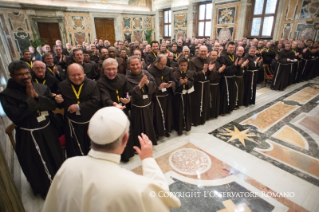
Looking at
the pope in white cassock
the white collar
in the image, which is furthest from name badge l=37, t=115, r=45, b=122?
the white collar

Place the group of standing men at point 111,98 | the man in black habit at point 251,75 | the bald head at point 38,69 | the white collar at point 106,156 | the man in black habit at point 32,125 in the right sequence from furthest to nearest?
1. the man in black habit at point 251,75
2. the bald head at point 38,69
3. the group of standing men at point 111,98
4. the man in black habit at point 32,125
5. the white collar at point 106,156

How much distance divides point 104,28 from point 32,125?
15174 mm

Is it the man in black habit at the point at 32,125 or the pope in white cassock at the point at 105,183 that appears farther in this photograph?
the man in black habit at the point at 32,125

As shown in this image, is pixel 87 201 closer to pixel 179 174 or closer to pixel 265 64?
pixel 179 174

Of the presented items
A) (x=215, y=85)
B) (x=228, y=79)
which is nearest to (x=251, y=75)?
(x=228, y=79)

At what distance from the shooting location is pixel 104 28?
612 inches

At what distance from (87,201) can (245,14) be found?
13.3 m

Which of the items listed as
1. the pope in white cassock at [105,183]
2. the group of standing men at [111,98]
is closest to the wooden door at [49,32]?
the group of standing men at [111,98]

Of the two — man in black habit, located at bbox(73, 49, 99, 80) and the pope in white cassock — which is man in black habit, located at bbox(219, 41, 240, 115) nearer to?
man in black habit, located at bbox(73, 49, 99, 80)

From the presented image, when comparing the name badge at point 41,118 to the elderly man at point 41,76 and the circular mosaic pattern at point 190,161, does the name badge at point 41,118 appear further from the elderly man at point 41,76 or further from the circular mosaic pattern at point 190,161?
the circular mosaic pattern at point 190,161

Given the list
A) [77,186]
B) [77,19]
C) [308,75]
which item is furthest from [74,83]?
[77,19]

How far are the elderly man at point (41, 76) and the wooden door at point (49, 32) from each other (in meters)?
12.1

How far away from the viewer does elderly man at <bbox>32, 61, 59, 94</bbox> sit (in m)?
3.19

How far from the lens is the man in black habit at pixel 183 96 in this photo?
4078 mm
